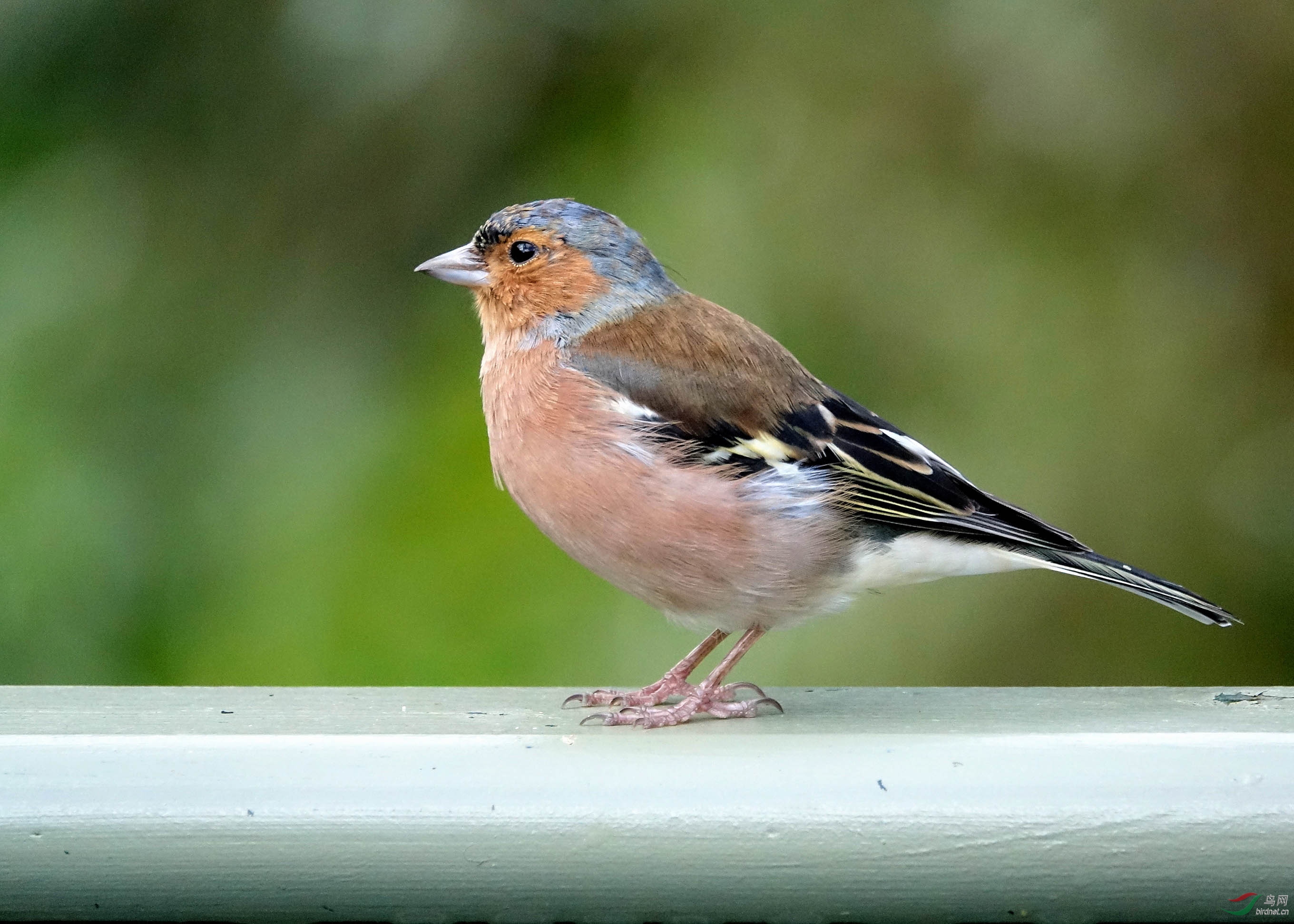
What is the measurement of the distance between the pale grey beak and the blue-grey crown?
0.17 feet

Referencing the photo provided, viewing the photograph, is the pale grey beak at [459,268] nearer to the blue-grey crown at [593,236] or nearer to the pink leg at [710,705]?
the blue-grey crown at [593,236]

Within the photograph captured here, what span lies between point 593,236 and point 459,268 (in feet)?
0.88

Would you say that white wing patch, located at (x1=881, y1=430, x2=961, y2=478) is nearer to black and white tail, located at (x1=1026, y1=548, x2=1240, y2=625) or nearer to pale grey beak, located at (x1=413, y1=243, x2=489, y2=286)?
black and white tail, located at (x1=1026, y1=548, x2=1240, y2=625)

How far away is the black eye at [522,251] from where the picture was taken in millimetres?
2721

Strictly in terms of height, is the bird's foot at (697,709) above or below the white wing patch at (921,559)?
below

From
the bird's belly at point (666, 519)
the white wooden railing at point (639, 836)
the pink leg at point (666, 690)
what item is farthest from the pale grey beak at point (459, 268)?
the white wooden railing at point (639, 836)

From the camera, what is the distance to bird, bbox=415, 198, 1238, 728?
7.36 feet

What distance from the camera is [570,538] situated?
2.24m

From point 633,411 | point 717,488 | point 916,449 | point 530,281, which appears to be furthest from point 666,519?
point 530,281

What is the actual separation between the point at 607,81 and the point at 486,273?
1.31 ft

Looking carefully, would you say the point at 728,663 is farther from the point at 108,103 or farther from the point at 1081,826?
the point at 108,103

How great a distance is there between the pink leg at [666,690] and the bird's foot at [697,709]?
0.05 ft

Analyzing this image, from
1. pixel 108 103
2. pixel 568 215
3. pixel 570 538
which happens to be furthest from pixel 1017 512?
pixel 108 103

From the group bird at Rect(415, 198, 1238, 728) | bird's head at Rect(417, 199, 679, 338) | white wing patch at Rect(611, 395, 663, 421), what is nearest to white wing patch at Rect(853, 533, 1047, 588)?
bird at Rect(415, 198, 1238, 728)
